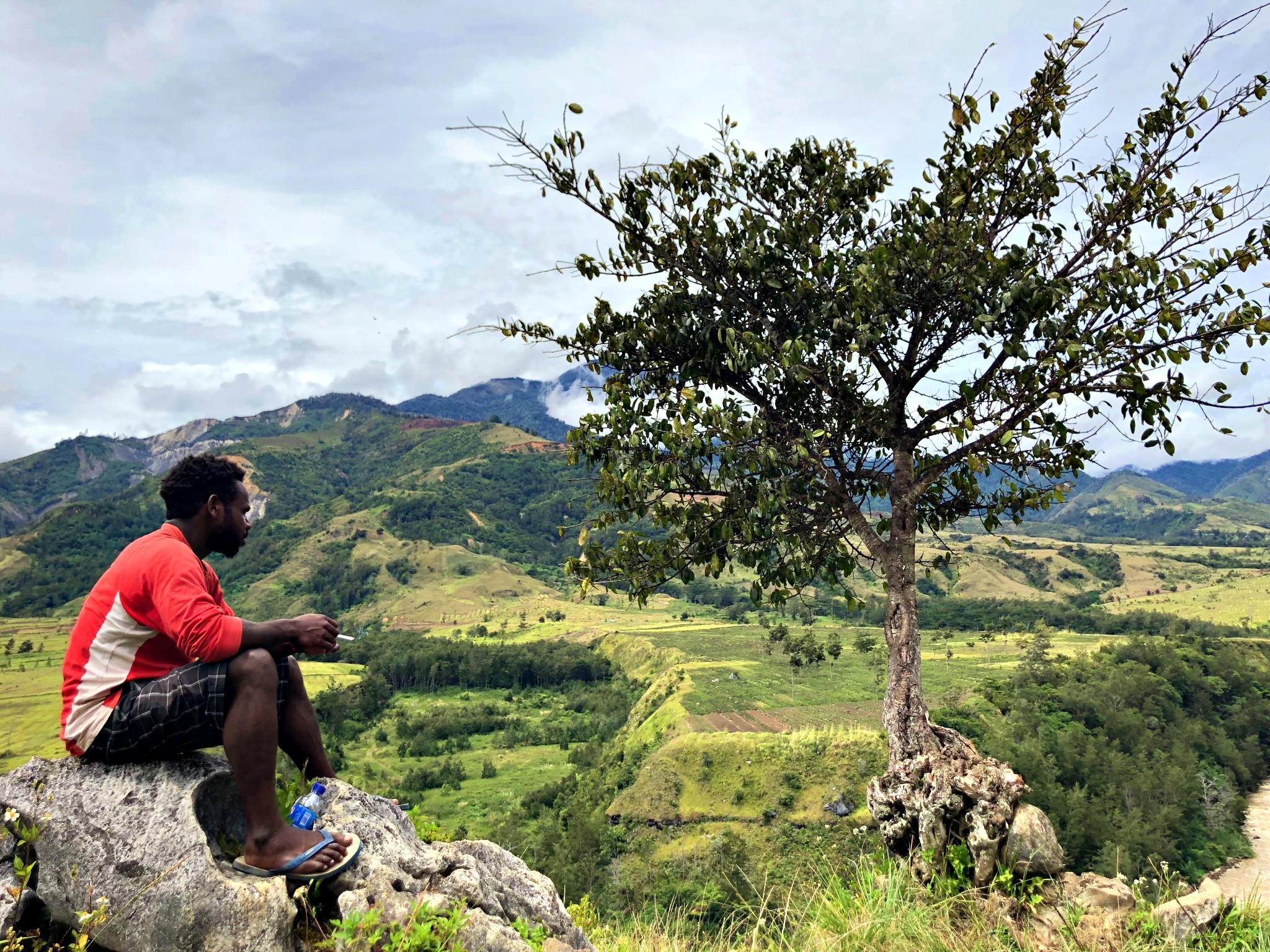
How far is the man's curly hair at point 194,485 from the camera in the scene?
4137 mm

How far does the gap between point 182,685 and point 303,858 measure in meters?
1.08

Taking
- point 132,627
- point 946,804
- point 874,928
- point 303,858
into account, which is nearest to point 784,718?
point 946,804

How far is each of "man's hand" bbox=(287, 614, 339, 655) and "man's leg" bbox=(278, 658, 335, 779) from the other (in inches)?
13.6

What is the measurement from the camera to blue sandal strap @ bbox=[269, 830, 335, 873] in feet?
11.6

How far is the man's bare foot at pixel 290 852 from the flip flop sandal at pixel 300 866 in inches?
0.5

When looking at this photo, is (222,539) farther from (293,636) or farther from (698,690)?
(698,690)

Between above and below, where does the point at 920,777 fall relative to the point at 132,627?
below

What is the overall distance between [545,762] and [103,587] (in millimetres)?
93353

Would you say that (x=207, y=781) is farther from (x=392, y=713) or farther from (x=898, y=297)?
(x=392, y=713)

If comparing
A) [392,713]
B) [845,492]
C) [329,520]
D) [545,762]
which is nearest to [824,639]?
[545,762]

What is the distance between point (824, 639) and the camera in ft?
372

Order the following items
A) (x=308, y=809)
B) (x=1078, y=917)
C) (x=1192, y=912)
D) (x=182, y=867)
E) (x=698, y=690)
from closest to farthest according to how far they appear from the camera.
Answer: (x=182, y=867)
(x=308, y=809)
(x=1192, y=912)
(x=1078, y=917)
(x=698, y=690)

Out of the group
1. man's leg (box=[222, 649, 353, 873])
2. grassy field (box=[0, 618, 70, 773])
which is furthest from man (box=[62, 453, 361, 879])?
grassy field (box=[0, 618, 70, 773])

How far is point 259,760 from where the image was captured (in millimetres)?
3562
